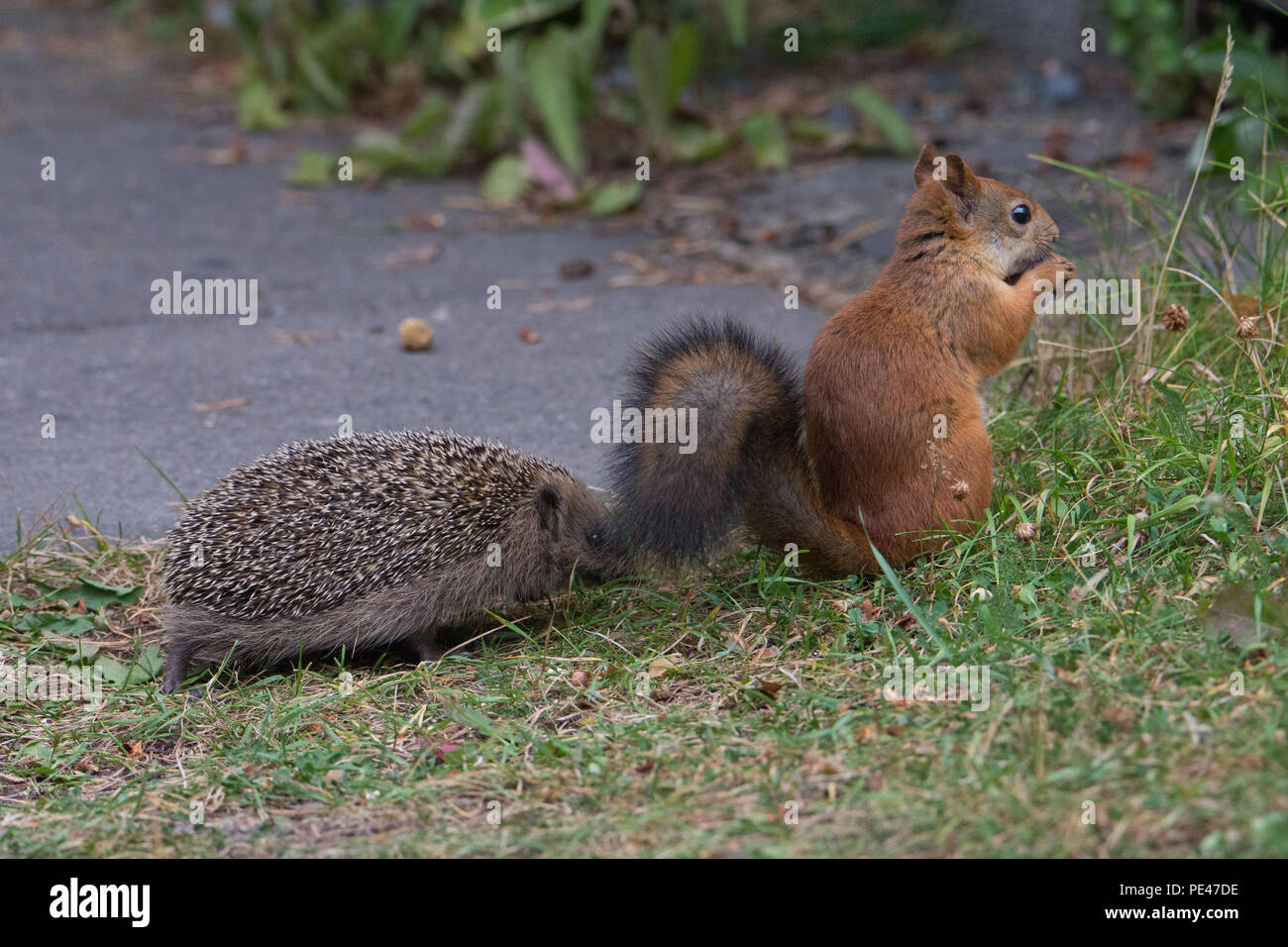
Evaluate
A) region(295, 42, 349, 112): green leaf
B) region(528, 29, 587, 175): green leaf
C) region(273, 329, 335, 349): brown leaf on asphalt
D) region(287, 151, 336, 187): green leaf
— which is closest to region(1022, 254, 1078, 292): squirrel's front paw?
region(273, 329, 335, 349): brown leaf on asphalt

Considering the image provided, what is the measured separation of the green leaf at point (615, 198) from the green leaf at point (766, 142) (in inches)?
36.9

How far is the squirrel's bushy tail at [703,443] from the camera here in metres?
4.20

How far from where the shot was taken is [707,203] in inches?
373

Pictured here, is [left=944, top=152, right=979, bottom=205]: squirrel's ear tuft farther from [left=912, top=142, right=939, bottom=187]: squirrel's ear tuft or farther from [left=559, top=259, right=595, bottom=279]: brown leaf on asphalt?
[left=559, top=259, right=595, bottom=279]: brown leaf on asphalt

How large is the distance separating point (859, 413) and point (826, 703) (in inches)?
42.5

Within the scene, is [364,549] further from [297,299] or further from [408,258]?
[408,258]

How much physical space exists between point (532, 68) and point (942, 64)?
4451 mm

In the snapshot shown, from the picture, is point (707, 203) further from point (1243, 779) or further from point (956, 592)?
point (1243, 779)

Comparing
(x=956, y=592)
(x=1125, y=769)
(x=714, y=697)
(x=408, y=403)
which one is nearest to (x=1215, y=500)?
(x=956, y=592)

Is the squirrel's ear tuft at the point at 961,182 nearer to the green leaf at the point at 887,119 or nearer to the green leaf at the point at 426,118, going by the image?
the green leaf at the point at 887,119

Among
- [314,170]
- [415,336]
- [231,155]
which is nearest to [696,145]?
[314,170]

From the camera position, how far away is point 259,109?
11773 millimetres

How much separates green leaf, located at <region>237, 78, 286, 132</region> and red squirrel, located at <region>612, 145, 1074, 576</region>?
8381 mm

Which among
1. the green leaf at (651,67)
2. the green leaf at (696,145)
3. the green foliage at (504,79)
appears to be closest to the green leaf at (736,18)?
the green foliage at (504,79)
